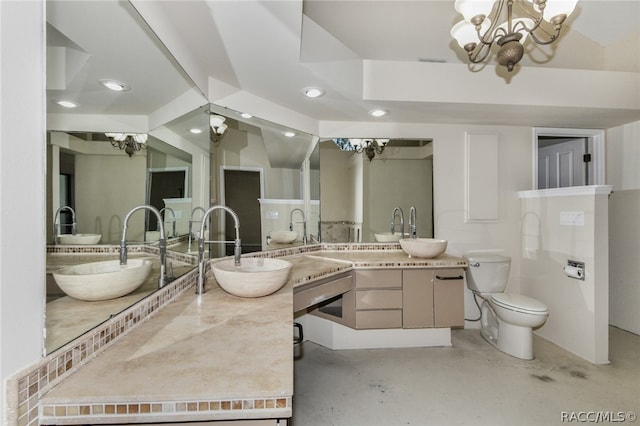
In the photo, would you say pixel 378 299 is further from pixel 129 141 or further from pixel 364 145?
pixel 129 141

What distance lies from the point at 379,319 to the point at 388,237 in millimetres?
872

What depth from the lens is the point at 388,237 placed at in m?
2.85

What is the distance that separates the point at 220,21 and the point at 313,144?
148cm

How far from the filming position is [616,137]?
9.53 ft

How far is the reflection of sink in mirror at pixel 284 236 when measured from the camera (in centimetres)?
240

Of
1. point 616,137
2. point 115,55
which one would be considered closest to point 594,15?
point 616,137

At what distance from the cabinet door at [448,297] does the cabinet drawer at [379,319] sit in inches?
12.8

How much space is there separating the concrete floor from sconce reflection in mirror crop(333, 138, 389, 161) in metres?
1.86

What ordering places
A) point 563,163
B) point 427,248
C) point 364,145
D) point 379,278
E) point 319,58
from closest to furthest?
point 319,58 < point 379,278 < point 427,248 < point 364,145 < point 563,163

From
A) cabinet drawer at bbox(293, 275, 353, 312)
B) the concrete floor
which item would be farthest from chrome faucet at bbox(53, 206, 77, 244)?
the concrete floor

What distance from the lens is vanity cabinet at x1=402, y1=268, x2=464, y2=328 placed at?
2.29 metres

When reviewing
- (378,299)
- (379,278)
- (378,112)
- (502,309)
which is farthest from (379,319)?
(378,112)

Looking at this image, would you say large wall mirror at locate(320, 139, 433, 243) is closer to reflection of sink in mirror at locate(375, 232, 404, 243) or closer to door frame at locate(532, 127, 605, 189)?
reflection of sink in mirror at locate(375, 232, 404, 243)

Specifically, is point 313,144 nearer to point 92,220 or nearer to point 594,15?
point 92,220
